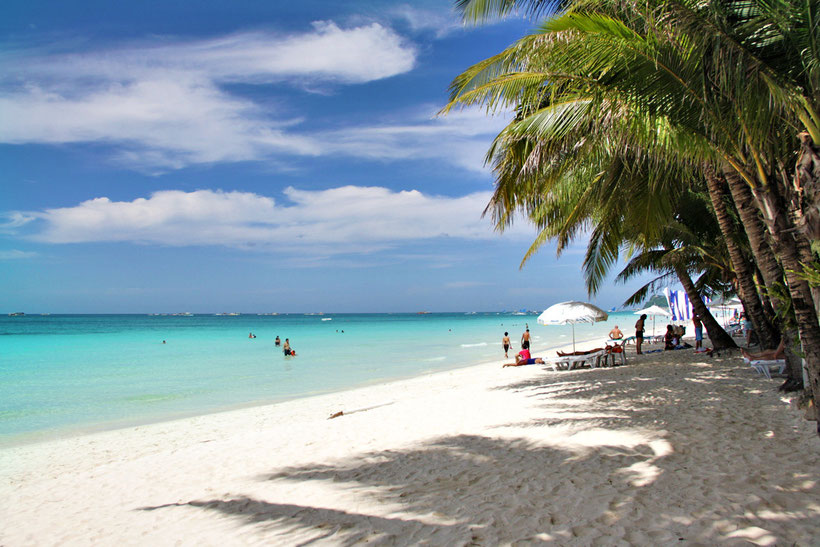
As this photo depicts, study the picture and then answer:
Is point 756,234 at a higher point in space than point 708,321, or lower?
higher

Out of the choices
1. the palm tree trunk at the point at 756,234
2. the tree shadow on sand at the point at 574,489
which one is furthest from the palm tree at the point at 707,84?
the tree shadow on sand at the point at 574,489

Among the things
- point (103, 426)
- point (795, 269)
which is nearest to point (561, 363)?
point (795, 269)

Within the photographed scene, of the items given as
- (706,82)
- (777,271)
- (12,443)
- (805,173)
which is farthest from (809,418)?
(12,443)

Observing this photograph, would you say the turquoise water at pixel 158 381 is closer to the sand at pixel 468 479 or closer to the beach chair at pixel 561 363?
the sand at pixel 468 479

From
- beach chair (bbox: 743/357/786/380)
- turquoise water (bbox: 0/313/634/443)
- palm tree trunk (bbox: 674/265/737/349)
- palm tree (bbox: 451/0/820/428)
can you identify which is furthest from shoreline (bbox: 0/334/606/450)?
palm tree trunk (bbox: 674/265/737/349)

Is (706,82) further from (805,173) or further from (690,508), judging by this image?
(690,508)

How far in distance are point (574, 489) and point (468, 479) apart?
87 centimetres

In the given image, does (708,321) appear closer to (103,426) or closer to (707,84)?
(707,84)

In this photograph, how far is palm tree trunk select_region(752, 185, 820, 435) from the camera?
Answer: 463 cm

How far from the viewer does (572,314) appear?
12.0 meters

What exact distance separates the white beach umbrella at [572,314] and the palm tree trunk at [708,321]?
3.07 metres

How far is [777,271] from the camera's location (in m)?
5.93

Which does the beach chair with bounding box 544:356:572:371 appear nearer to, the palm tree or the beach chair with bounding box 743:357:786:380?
the beach chair with bounding box 743:357:786:380

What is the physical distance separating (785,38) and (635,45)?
1.21 m
